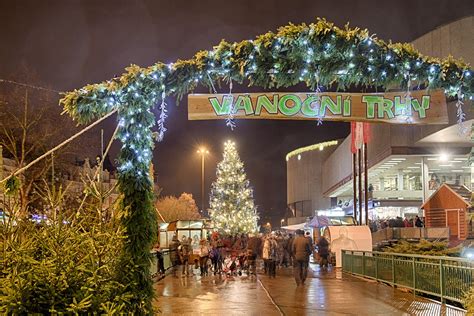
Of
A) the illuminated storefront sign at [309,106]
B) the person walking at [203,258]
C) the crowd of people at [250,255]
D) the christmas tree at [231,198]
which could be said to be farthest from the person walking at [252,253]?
the christmas tree at [231,198]

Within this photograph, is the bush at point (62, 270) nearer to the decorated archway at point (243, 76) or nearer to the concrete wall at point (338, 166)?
the decorated archway at point (243, 76)

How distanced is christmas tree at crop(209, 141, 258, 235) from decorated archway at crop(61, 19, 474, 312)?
55.4 m

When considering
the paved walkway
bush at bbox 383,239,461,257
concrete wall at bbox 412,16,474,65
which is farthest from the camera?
concrete wall at bbox 412,16,474,65

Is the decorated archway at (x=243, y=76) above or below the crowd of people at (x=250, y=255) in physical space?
above

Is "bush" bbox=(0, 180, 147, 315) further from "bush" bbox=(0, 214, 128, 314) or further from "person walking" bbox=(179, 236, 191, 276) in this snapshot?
→ "person walking" bbox=(179, 236, 191, 276)

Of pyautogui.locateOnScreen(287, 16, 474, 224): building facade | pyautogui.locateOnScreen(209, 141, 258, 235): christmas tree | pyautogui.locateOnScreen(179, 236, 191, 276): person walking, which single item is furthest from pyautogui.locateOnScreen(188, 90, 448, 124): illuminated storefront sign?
Result: pyautogui.locateOnScreen(209, 141, 258, 235): christmas tree

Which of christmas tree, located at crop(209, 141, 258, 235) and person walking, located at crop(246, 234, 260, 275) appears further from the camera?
christmas tree, located at crop(209, 141, 258, 235)

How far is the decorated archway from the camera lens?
25.5 ft

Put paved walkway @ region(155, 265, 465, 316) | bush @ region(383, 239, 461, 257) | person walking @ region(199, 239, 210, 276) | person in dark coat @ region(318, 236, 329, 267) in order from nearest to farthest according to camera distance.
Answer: paved walkway @ region(155, 265, 465, 316) → bush @ region(383, 239, 461, 257) → person walking @ region(199, 239, 210, 276) → person in dark coat @ region(318, 236, 329, 267)

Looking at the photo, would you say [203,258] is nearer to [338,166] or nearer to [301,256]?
[301,256]

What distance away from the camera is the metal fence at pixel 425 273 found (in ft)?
39.9

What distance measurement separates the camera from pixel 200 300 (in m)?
14.7

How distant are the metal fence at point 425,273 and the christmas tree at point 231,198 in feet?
144

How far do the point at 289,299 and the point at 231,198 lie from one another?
51390 millimetres
